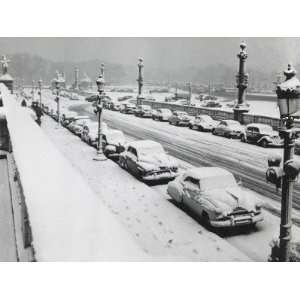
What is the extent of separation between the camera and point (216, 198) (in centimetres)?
1049

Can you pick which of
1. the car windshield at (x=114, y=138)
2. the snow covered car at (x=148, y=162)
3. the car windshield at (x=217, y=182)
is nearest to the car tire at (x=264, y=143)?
the car windshield at (x=114, y=138)

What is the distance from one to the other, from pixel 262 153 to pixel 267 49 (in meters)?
10.3

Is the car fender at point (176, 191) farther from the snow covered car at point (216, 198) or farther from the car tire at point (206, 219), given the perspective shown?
the car tire at point (206, 219)

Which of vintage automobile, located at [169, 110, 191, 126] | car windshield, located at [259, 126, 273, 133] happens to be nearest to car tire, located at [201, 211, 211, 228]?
car windshield, located at [259, 126, 273, 133]

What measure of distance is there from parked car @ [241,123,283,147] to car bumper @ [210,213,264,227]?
13142 mm

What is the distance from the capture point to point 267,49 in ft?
37.5

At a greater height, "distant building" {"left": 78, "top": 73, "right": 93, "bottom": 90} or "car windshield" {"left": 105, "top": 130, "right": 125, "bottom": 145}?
"distant building" {"left": 78, "top": 73, "right": 93, "bottom": 90}

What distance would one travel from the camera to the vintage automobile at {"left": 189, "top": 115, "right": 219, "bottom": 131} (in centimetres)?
2962

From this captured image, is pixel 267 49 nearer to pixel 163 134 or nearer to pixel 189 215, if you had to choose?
pixel 189 215

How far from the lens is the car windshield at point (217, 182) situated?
11180 millimetres

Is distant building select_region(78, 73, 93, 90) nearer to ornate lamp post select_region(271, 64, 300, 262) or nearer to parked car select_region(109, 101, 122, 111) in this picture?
parked car select_region(109, 101, 122, 111)

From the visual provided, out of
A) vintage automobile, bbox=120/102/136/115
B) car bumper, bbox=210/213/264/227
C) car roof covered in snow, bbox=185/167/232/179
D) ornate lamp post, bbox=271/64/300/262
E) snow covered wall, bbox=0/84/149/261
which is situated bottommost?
car bumper, bbox=210/213/264/227

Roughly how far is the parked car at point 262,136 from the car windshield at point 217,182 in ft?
39.1

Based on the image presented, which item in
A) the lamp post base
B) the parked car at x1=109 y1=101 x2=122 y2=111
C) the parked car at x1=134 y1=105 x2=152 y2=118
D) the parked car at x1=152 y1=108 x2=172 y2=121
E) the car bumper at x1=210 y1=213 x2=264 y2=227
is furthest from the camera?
the parked car at x1=109 y1=101 x2=122 y2=111
